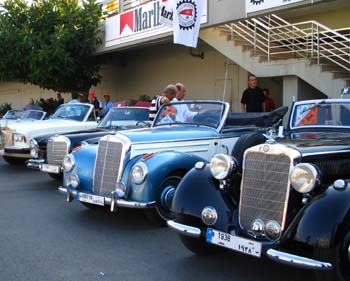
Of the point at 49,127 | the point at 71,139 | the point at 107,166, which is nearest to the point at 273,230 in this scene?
the point at 107,166

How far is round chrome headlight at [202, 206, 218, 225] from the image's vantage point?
4.05 m

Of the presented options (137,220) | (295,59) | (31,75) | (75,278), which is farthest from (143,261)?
(31,75)

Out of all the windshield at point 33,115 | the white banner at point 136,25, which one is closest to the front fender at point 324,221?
the windshield at point 33,115

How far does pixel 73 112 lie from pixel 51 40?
8.16 meters

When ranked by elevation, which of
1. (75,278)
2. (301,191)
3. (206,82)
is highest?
(206,82)

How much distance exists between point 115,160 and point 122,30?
11381 millimetres

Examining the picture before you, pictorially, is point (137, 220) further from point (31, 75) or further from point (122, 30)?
point (31, 75)

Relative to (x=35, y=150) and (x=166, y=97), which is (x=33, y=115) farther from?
(x=166, y=97)

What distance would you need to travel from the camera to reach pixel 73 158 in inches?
244

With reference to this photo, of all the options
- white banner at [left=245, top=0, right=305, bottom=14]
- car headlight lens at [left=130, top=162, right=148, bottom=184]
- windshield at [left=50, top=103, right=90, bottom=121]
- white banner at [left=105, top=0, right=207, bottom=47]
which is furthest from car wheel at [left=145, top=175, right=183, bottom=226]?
white banner at [left=105, top=0, right=207, bottom=47]

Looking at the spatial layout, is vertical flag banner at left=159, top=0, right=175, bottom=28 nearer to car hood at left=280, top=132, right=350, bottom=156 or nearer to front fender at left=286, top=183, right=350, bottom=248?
car hood at left=280, top=132, right=350, bottom=156

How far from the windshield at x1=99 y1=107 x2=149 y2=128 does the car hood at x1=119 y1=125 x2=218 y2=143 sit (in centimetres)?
235

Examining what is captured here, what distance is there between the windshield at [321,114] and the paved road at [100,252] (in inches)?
75.4

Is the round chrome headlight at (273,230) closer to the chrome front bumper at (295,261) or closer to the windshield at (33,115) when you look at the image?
the chrome front bumper at (295,261)
